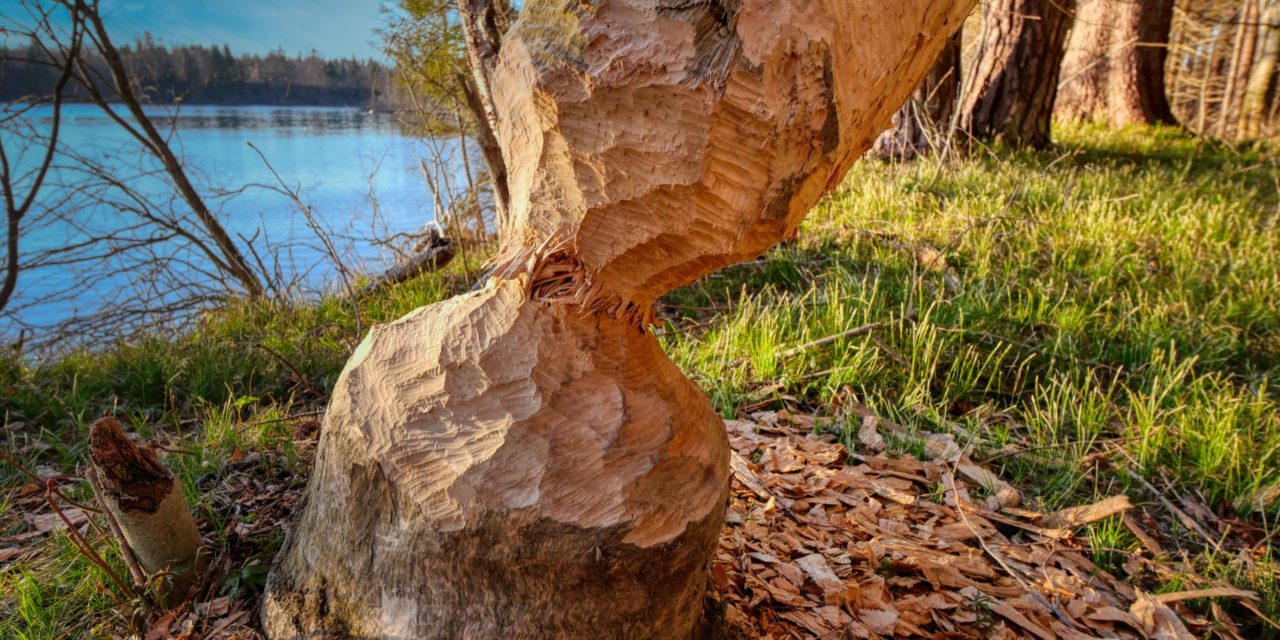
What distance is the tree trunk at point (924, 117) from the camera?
5875mm

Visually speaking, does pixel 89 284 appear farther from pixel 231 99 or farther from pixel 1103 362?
pixel 1103 362

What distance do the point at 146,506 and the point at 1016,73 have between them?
7.02m

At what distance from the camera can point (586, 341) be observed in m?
1.25

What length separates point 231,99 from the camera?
5832 millimetres

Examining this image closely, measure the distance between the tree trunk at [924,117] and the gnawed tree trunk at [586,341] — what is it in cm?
504

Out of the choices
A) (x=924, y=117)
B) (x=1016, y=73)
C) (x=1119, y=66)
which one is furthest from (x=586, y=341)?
(x=1119, y=66)

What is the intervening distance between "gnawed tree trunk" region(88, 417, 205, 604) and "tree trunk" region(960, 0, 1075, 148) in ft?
20.5

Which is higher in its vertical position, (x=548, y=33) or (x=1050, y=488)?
(x=548, y=33)

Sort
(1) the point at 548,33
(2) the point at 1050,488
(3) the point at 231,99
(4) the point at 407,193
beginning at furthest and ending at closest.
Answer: (4) the point at 407,193 < (3) the point at 231,99 < (2) the point at 1050,488 < (1) the point at 548,33

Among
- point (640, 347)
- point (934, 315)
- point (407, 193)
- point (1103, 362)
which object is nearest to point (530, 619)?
point (640, 347)

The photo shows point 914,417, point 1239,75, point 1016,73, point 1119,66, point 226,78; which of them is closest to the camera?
point 914,417

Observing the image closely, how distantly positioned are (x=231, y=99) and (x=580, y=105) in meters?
6.02

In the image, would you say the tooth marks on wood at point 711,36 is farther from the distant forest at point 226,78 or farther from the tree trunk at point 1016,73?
the tree trunk at point 1016,73

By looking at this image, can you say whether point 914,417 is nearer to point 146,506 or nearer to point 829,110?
point 829,110
